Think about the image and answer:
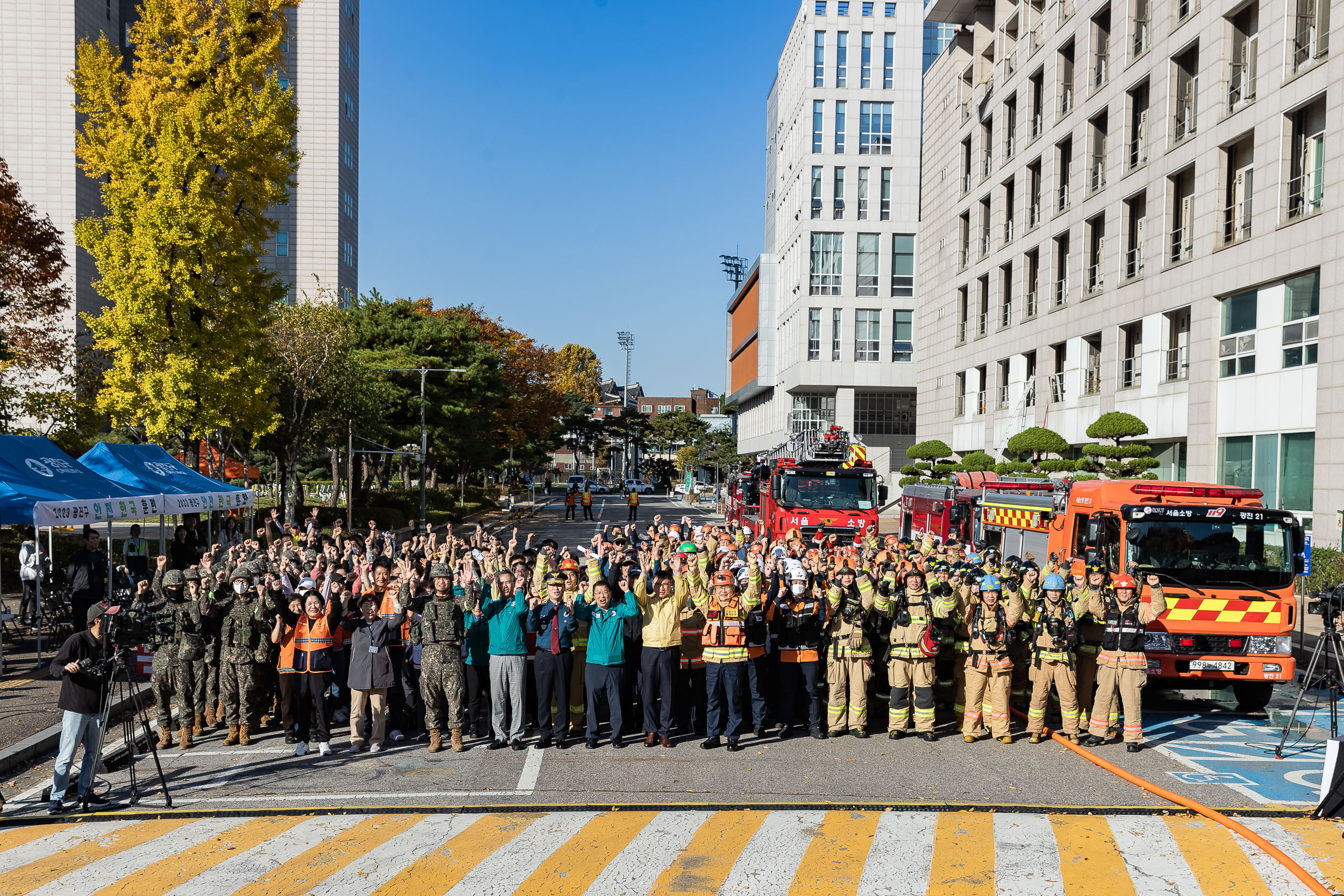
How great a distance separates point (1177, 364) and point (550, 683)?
22808 mm

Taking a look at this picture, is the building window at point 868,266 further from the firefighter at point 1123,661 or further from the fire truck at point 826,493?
the firefighter at point 1123,661

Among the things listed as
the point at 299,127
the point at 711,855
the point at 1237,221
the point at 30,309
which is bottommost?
the point at 711,855

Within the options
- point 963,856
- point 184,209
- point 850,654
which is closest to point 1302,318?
point 850,654

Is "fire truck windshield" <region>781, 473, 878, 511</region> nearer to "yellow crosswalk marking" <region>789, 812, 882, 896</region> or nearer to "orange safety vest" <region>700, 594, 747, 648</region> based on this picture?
"orange safety vest" <region>700, 594, 747, 648</region>

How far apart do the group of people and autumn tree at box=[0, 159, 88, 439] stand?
15.9m

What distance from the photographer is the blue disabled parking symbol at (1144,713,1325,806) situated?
334 inches

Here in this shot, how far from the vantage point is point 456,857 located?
693 centimetres

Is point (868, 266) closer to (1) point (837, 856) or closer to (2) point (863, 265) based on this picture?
(2) point (863, 265)

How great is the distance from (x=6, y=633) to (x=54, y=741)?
7.00 meters

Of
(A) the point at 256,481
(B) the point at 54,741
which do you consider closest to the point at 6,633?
(B) the point at 54,741

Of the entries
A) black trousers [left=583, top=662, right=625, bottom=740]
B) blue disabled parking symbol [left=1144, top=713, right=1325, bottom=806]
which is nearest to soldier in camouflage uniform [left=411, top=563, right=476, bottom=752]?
black trousers [left=583, top=662, right=625, bottom=740]

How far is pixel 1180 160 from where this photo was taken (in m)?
26.2

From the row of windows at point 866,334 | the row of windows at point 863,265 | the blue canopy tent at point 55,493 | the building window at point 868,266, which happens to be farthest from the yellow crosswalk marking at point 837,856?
the building window at point 868,266

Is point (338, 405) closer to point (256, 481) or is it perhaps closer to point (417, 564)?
point (417, 564)
